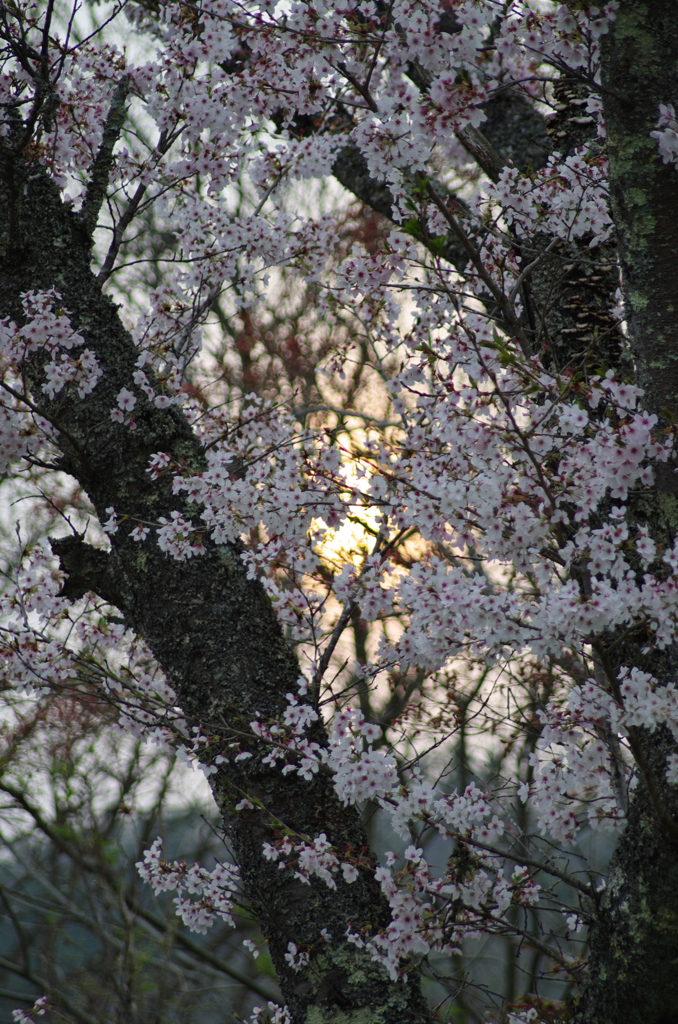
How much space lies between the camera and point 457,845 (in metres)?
2.27

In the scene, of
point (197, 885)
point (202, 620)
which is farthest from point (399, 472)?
point (197, 885)

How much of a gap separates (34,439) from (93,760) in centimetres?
499

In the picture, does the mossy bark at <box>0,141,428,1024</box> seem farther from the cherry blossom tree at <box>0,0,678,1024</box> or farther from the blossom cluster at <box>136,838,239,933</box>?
the blossom cluster at <box>136,838,239,933</box>

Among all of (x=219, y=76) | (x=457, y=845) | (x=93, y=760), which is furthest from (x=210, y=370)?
(x=457, y=845)

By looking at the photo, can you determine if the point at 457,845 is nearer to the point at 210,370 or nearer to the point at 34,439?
the point at 34,439

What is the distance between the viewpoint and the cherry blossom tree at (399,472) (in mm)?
1831

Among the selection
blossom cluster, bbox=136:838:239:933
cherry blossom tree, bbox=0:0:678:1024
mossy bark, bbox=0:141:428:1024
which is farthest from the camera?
blossom cluster, bbox=136:838:239:933

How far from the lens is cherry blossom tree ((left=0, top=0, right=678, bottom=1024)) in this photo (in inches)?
72.1

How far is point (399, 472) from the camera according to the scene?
2984 mm

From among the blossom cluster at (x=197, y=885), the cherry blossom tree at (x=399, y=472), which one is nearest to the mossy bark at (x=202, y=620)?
the cherry blossom tree at (x=399, y=472)

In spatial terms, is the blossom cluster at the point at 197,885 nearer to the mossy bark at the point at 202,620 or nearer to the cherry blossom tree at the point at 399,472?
the cherry blossom tree at the point at 399,472

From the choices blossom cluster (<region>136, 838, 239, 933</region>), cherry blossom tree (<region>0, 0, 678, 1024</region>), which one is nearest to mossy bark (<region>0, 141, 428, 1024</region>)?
cherry blossom tree (<region>0, 0, 678, 1024</region>)

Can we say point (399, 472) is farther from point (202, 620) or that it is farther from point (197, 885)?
point (197, 885)

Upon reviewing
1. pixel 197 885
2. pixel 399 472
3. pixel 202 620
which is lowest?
pixel 197 885
